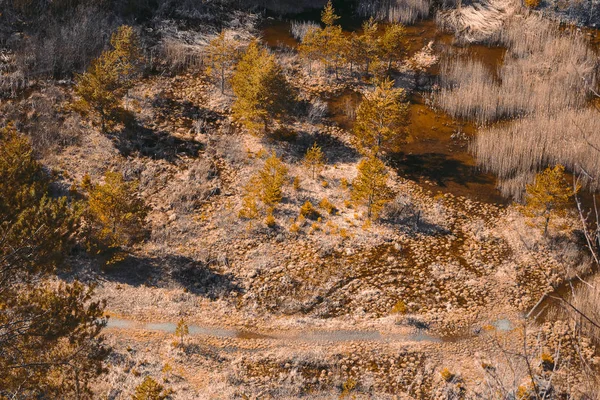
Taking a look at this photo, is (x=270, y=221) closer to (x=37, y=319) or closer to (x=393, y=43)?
(x=37, y=319)

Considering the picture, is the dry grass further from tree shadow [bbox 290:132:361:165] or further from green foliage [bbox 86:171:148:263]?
green foliage [bbox 86:171:148:263]

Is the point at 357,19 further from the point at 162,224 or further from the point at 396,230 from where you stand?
the point at 162,224

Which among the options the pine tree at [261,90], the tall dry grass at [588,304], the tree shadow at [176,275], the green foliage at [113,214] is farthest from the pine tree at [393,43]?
the green foliage at [113,214]

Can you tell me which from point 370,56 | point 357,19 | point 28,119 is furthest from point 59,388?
point 357,19

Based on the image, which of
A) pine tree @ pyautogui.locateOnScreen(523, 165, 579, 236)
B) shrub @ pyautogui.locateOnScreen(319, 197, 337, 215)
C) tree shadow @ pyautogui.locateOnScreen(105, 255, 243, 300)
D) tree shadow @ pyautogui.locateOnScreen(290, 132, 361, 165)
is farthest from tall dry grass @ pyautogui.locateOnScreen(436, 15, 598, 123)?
tree shadow @ pyautogui.locateOnScreen(105, 255, 243, 300)

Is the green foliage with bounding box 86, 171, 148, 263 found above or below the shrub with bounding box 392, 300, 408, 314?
above
